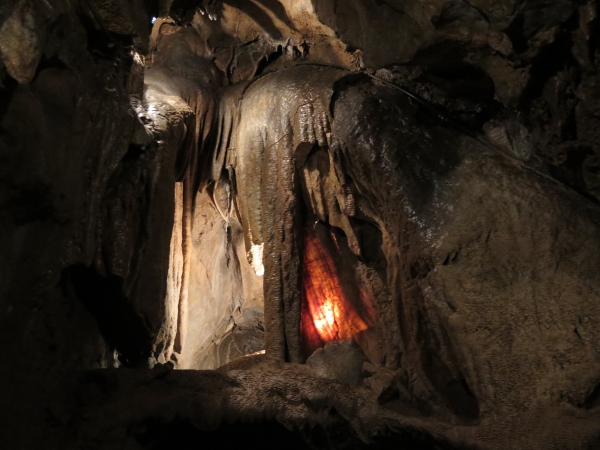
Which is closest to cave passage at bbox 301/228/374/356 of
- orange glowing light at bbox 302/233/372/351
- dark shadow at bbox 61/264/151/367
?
orange glowing light at bbox 302/233/372/351

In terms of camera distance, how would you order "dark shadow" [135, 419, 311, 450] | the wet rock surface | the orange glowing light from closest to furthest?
1. the wet rock surface
2. "dark shadow" [135, 419, 311, 450]
3. the orange glowing light

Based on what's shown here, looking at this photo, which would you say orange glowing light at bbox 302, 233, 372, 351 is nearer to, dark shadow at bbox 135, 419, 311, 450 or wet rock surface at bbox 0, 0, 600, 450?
wet rock surface at bbox 0, 0, 600, 450

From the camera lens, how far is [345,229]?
496 centimetres

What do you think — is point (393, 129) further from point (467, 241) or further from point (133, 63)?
point (133, 63)

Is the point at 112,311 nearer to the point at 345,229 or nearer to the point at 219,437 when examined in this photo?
the point at 219,437

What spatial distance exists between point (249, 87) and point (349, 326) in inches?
92.5

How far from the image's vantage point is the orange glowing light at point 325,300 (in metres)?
5.10

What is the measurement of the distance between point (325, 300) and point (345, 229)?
0.65 metres

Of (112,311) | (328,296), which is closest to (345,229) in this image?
(328,296)

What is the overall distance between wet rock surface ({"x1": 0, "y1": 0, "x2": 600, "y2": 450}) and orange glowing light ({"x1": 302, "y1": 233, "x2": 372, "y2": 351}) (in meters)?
0.05

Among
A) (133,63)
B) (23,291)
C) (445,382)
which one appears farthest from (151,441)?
(133,63)

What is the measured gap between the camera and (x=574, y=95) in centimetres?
326

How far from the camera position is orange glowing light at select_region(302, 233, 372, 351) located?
5.10m

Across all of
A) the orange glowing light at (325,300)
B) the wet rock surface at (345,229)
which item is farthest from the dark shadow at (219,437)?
the orange glowing light at (325,300)
